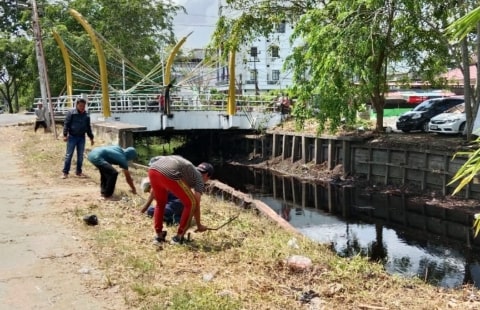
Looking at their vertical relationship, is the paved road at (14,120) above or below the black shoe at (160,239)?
above

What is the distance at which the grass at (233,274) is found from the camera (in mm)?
Result: 5074

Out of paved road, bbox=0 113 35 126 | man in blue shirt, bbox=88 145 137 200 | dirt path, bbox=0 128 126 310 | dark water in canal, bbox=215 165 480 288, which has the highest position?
man in blue shirt, bbox=88 145 137 200

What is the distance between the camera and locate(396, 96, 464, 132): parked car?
22.6m

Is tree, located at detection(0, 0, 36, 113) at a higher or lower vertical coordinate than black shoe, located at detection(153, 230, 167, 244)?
higher

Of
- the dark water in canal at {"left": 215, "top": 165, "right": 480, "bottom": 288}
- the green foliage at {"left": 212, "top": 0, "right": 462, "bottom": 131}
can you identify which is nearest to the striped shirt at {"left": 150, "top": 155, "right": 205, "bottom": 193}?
the dark water in canal at {"left": 215, "top": 165, "right": 480, "bottom": 288}

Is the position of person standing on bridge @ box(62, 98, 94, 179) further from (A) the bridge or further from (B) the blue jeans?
(A) the bridge

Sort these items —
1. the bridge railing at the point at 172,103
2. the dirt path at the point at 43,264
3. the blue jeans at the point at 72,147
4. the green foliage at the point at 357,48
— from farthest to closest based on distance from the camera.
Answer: the bridge railing at the point at 172,103 < the green foliage at the point at 357,48 < the blue jeans at the point at 72,147 < the dirt path at the point at 43,264

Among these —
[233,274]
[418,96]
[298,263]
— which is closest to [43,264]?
[233,274]

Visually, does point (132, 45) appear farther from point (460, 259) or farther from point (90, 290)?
point (90, 290)

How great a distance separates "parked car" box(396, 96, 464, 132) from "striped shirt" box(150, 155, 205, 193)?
59.0 ft

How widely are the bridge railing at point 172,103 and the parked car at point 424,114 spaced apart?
774 centimetres

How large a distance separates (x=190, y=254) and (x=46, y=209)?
11.4 ft

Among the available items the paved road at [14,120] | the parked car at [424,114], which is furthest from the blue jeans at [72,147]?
the paved road at [14,120]

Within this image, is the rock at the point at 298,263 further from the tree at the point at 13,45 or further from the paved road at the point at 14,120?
the tree at the point at 13,45
